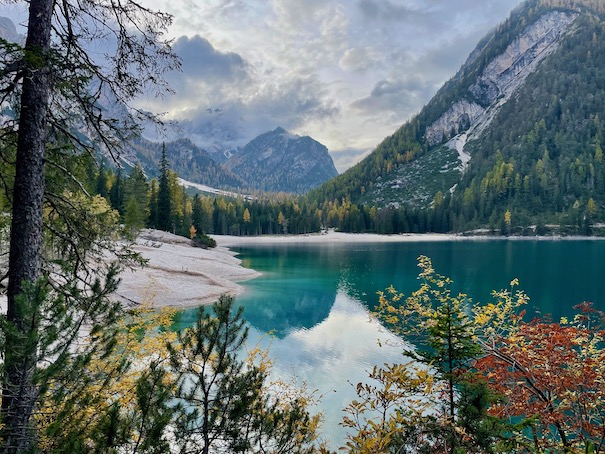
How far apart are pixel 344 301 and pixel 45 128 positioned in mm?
31369

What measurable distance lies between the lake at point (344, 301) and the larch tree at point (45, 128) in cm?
509

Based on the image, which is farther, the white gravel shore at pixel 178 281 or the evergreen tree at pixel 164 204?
the evergreen tree at pixel 164 204

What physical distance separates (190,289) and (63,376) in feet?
96.7

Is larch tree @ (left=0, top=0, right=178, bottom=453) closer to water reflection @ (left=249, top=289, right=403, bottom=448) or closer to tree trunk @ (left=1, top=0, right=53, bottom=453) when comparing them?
tree trunk @ (left=1, top=0, right=53, bottom=453)

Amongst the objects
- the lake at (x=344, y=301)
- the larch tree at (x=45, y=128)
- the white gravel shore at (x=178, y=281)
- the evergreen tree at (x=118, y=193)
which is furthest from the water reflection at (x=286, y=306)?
the evergreen tree at (x=118, y=193)

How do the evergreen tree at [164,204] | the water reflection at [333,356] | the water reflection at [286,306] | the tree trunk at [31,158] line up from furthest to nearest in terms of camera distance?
the evergreen tree at [164,204] → the water reflection at [286,306] → the water reflection at [333,356] → the tree trunk at [31,158]

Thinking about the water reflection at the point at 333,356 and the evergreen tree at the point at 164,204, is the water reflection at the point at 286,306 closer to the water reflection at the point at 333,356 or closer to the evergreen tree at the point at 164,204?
the water reflection at the point at 333,356

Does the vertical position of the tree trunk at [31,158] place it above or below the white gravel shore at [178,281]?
above

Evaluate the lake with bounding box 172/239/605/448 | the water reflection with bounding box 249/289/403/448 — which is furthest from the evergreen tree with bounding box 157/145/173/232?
the water reflection with bounding box 249/289/403/448

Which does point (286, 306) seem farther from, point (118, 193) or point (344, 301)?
point (118, 193)

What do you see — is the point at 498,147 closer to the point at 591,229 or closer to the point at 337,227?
the point at 591,229

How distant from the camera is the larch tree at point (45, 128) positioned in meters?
3.48

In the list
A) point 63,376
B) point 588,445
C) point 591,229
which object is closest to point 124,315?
point 63,376

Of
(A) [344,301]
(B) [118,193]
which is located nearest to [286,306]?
(A) [344,301]
